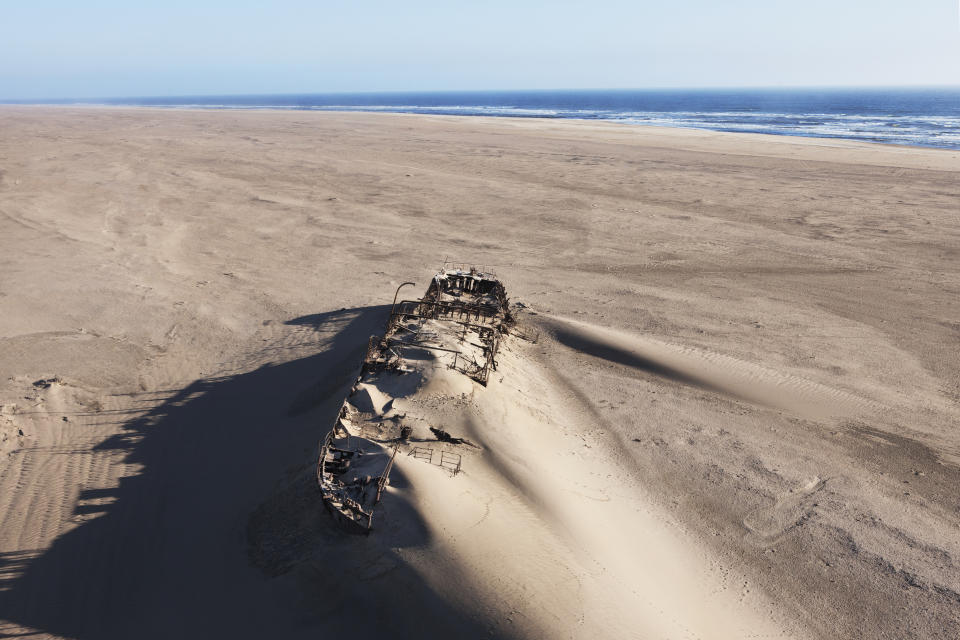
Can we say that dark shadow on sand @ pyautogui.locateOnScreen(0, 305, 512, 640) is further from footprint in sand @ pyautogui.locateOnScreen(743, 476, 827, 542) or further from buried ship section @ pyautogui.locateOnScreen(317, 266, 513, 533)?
footprint in sand @ pyautogui.locateOnScreen(743, 476, 827, 542)

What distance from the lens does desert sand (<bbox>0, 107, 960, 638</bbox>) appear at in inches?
350

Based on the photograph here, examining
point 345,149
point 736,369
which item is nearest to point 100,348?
point 736,369

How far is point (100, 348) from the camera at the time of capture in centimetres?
1717

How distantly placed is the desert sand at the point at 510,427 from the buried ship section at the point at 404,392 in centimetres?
35

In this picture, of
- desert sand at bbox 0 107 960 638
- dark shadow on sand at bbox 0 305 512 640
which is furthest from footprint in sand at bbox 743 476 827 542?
dark shadow on sand at bbox 0 305 512 640

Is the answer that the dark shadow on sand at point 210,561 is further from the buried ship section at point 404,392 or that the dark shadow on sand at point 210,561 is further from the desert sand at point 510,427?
the buried ship section at point 404,392

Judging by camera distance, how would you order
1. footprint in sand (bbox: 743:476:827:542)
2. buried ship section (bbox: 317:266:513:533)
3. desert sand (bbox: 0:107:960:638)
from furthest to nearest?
footprint in sand (bbox: 743:476:827:542) < buried ship section (bbox: 317:266:513:533) < desert sand (bbox: 0:107:960:638)

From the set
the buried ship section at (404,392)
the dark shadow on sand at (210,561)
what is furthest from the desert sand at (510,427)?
the buried ship section at (404,392)

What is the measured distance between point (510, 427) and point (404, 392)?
240 centimetres

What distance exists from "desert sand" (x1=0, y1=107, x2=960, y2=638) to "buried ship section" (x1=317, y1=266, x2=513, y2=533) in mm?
349

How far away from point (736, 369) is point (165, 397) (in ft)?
50.2

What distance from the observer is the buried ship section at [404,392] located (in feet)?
31.7

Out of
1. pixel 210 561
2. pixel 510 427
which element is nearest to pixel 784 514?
pixel 510 427

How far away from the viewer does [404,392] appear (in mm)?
12617
